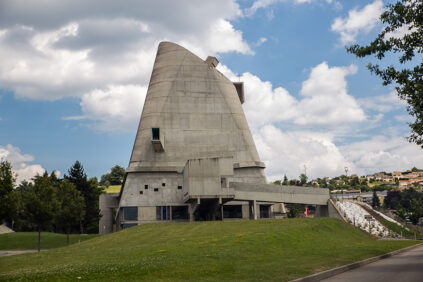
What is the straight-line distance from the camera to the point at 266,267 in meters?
18.3

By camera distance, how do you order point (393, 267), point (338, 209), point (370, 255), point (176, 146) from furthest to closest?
point (176, 146) → point (338, 209) → point (370, 255) → point (393, 267)

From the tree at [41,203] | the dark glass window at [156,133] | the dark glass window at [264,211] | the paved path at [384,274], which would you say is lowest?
the paved path at [384,274]

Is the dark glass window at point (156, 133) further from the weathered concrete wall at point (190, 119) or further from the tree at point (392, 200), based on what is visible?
the tree at point (392, 200)

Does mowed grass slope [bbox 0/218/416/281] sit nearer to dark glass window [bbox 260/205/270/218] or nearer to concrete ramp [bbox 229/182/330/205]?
concrete ramp [bbox 229/182/330/205]

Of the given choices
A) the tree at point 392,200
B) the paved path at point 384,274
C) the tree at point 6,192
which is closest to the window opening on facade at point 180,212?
the tree at point 6,192

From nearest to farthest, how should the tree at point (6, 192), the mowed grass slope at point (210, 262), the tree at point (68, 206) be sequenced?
the mowed grass slope at point (210, 262) → the tree at point (6, 192) → the tree at point (68, 206)

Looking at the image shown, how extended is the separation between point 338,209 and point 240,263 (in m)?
41.2

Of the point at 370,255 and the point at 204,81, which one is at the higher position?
the point at 204,81

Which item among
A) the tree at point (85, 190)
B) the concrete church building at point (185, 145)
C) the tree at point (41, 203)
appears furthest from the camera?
the tree at point (85, 190)

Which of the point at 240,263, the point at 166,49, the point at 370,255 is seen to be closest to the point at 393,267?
the point at 370,255

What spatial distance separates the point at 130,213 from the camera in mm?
63750

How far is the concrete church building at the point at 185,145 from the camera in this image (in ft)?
209

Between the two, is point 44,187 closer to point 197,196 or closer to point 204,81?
point 197,196

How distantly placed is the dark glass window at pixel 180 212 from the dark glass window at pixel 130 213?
582cm
